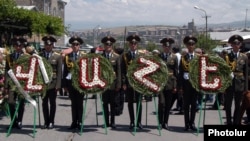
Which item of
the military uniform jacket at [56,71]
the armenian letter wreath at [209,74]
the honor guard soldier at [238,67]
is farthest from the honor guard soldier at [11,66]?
the honor guard soldier at [238,67]

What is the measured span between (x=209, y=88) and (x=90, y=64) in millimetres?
2541

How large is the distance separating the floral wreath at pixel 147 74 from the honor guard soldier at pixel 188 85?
0.50 m

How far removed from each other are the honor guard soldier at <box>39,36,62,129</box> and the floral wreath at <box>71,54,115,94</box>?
0.40m

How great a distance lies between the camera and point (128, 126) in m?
11.4

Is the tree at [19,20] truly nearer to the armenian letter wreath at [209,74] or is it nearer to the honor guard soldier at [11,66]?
the honor guard soldier at [11,66]

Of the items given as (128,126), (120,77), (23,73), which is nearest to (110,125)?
(128,126)

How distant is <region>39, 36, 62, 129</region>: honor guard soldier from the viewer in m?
10.6

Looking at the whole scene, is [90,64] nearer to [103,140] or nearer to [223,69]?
[103,140]

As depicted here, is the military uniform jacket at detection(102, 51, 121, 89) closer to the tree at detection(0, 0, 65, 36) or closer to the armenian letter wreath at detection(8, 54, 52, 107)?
the armenian letter wreath at detection(8, 54, 52, 107)

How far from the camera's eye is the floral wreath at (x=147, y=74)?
10.4m

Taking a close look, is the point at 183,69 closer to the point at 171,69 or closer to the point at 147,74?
the point at 171,69

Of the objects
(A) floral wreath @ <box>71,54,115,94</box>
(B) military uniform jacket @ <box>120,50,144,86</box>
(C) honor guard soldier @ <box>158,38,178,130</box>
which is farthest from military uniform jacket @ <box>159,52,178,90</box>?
(A) floral wreath @ <box>71,54,115,94</box>

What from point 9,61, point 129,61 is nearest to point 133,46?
point 129,61

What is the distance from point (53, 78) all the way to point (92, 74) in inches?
33.8
